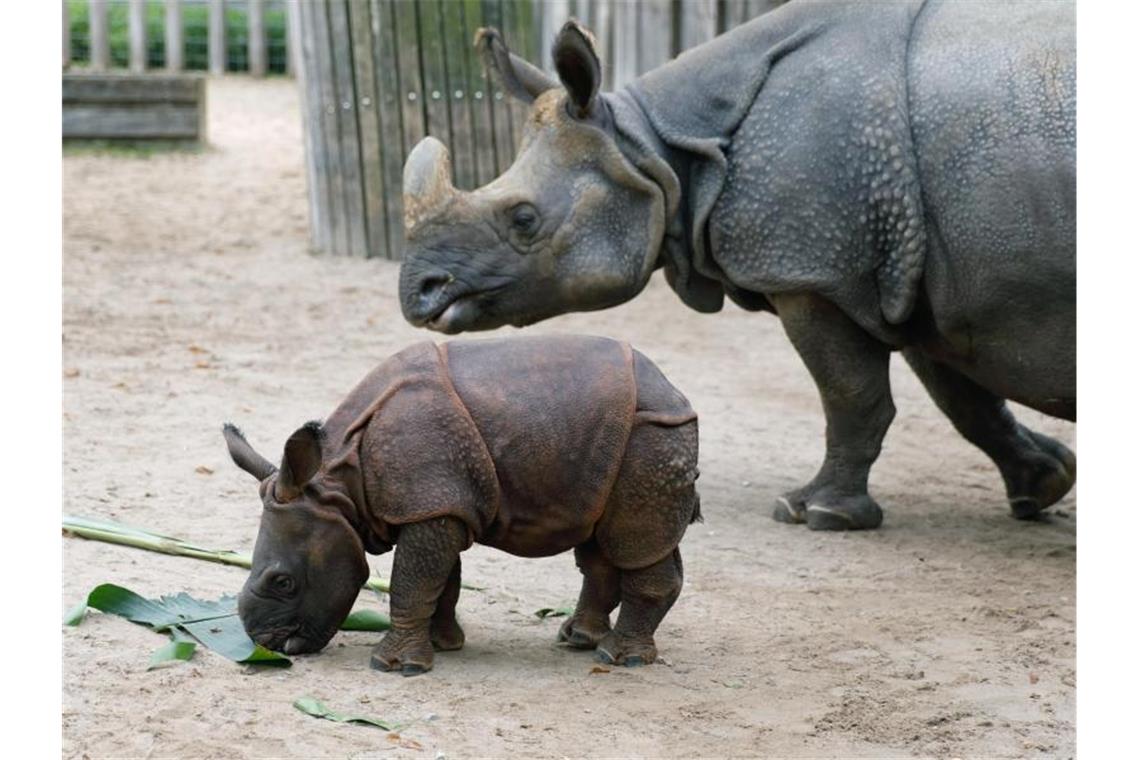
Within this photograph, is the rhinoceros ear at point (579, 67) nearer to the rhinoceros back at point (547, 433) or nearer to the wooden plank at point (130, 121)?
the rhinoceros back at point (547, 433)

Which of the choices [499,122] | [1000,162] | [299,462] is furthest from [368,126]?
[299,462]

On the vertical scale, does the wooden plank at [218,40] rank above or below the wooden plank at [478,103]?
above

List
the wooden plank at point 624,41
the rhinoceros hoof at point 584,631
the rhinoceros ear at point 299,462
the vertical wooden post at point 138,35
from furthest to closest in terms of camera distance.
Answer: the vertical wooden post at point 138,35 → the wooden plank at point 624,41 → the rhinoceros hoof at point 584,631 → the rhinoceros ear at point 299,462

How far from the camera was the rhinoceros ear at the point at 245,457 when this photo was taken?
4.85 m

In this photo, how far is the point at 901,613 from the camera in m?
5.76

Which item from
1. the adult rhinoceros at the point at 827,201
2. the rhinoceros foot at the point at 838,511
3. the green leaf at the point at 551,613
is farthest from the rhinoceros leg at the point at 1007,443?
the green leaf at the point at 551,613

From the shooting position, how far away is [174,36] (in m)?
19.2

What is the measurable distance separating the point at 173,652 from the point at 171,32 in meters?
15.6

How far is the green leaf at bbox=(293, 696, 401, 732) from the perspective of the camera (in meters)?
4.24

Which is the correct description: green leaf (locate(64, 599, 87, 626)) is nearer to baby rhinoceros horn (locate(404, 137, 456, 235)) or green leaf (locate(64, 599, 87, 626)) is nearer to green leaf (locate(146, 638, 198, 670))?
green leaf (locate(146, 638, 198, 670))

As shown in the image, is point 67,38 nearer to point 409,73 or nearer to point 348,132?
point 348,132

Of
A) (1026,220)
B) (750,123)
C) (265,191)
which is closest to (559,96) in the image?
(750,123)

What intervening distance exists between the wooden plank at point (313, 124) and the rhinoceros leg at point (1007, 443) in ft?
18.9

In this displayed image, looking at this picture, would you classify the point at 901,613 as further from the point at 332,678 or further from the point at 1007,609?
the point at 332,678
